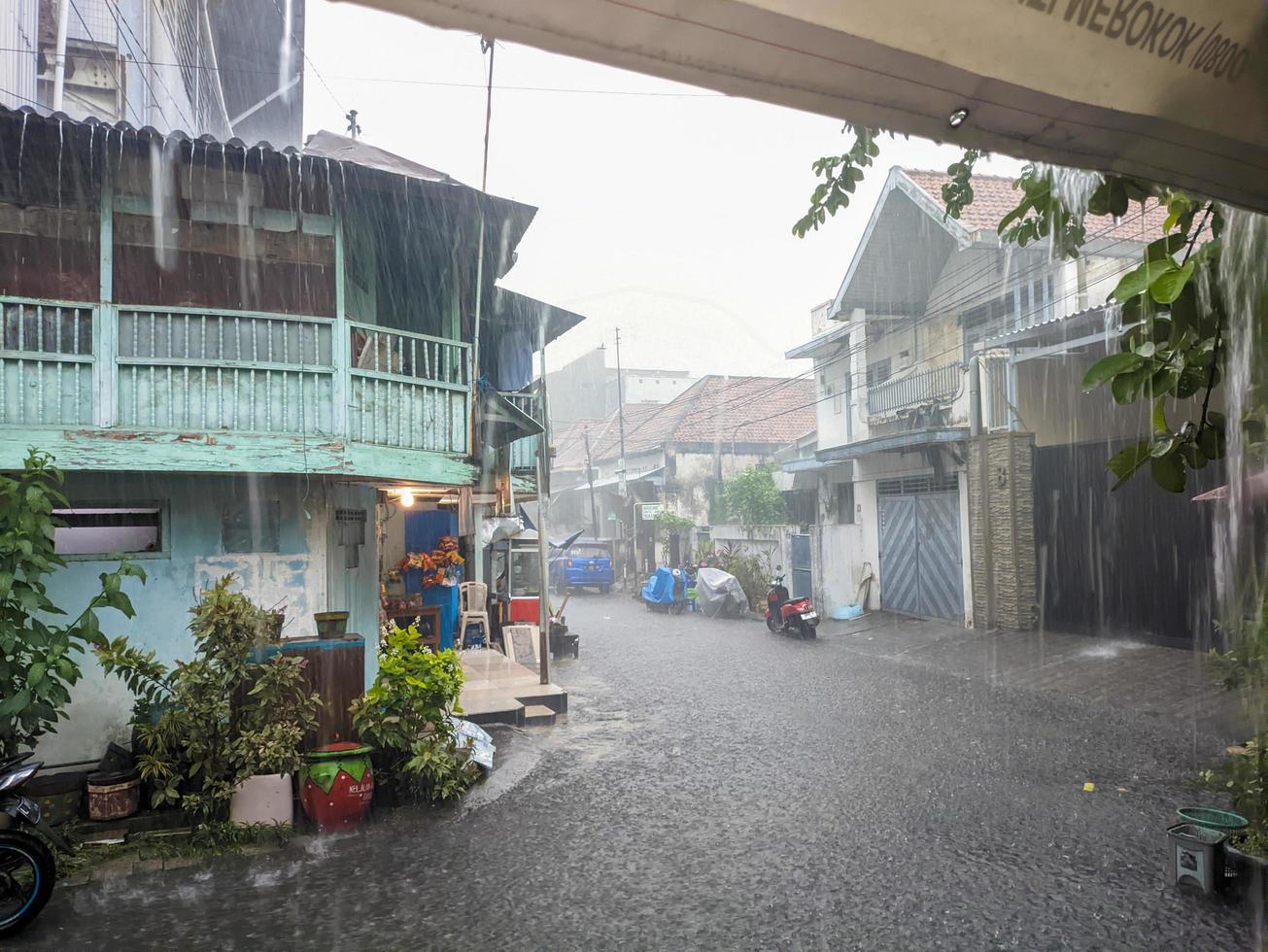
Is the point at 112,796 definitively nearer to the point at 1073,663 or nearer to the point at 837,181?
the point at 837,181

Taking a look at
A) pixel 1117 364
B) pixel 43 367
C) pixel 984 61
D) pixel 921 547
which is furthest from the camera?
pixel 921 547

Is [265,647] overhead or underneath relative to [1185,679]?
overhead

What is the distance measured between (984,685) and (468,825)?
8.03 meters

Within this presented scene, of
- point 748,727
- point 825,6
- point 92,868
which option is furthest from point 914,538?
point 825,6

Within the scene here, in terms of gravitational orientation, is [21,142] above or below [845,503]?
above

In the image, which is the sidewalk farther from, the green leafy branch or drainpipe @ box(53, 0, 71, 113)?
drainpipe @ box(53, 0, 71, 113)

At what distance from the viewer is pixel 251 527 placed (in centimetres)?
797

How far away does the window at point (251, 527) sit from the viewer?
7.92 metres

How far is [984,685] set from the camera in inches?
476

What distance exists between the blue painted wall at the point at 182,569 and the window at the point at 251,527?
5cm

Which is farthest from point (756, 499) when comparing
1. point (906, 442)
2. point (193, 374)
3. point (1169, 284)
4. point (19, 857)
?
point (1169, 284)

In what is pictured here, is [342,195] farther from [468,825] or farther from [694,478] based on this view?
[694,478]

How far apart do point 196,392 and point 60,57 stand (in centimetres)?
775

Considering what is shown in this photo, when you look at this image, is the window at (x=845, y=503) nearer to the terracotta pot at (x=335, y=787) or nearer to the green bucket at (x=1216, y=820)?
the green bucket at (x=1216, y=820)
